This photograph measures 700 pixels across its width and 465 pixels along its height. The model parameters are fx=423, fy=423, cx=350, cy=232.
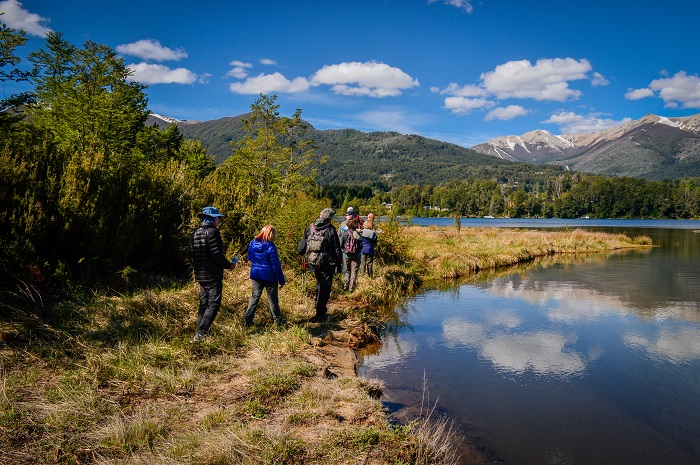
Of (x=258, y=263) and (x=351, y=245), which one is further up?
(x=351, y=245)

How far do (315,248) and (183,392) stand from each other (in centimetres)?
442

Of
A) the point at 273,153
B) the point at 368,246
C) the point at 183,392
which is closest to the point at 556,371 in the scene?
the point at 183,392

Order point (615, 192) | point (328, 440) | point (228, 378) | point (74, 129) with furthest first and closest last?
1. point (615, 192)
2. point (74, 129)
3. point (228, 378)
4. point (328, 440)

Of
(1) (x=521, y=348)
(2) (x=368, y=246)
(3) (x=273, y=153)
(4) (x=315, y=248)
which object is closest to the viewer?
(4) (x=315, y=248)

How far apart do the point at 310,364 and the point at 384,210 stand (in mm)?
12402

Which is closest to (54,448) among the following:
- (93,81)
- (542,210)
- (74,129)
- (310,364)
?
(310,364)

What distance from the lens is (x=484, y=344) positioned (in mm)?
9859

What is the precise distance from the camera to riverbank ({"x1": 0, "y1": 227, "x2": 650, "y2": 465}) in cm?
425

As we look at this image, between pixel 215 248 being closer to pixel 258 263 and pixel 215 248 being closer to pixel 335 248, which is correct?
pixel 258 263

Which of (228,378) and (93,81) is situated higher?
(93,81)

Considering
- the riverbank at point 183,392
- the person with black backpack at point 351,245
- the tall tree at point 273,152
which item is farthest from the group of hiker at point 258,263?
the tall tree at point 273,152

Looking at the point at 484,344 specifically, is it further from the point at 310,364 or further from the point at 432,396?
the point at 310,364

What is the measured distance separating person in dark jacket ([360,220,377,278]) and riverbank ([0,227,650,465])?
14.9ft

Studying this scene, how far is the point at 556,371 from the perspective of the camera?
26.8 ft
